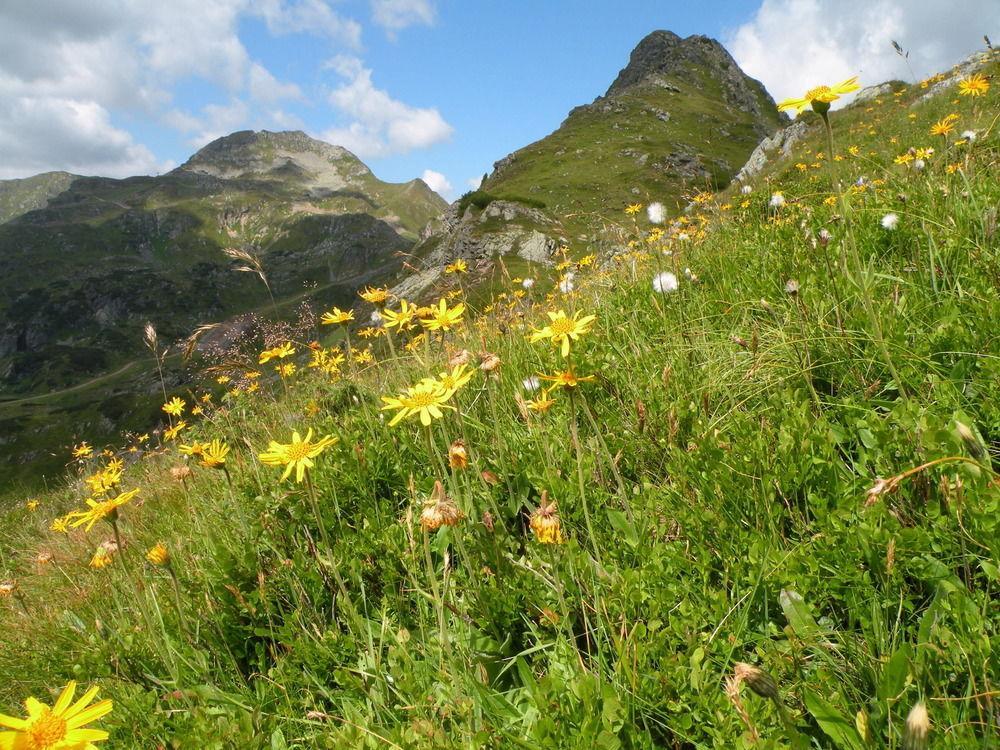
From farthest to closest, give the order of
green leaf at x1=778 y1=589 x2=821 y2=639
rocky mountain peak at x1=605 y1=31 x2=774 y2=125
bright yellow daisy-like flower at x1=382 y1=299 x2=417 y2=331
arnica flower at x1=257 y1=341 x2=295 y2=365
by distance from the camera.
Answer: rocky mountain peak at x1=605 y1=31 x2=774 y2=125, arnica flower at x1=257 y1=341 x2=295 y2=365, bright yellow daisy-like flower at x1=382 y1=299 x2=417 y2=331, green leaf at x1=778 y1=589 x2=821 y2=639

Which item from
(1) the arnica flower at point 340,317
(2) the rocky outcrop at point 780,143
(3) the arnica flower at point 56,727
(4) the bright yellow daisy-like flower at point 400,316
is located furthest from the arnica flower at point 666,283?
(2) the rocky outcrop at point 780,143

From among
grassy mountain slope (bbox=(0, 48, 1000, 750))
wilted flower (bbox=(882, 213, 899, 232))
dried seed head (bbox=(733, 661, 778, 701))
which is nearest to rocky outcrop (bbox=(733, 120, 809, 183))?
wilted flower (bbox=(882, 213, 899, 232))

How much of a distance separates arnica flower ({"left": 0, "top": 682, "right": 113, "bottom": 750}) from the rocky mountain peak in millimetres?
140213

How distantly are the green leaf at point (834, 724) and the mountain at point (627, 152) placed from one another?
1070 inches

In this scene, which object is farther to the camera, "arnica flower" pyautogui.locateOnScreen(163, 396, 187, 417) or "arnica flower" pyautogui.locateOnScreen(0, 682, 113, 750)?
"arnica flower" pyautogui.locateOnScreen(163, 396, 187, 417)

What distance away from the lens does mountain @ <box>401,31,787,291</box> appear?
52.6m

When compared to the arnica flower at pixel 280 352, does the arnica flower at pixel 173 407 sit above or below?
below

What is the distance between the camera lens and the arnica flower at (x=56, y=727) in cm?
119

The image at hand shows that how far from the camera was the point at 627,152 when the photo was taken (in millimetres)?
75562

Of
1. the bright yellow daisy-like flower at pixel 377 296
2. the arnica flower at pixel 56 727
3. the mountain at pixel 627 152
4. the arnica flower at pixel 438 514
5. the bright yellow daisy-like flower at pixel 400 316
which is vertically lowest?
the arnica flower at pixel 56 727

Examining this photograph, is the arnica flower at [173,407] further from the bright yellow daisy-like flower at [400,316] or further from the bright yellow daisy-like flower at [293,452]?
the bright yellow daisy-like flower at [293,452]

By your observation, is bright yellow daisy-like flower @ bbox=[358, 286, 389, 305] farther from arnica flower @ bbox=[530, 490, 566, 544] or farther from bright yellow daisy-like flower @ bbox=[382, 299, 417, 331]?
arnica flower @ bbox=[530, 490, 566, 544]

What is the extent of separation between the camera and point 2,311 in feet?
593

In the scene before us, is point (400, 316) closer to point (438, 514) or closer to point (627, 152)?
point (438, 514)
